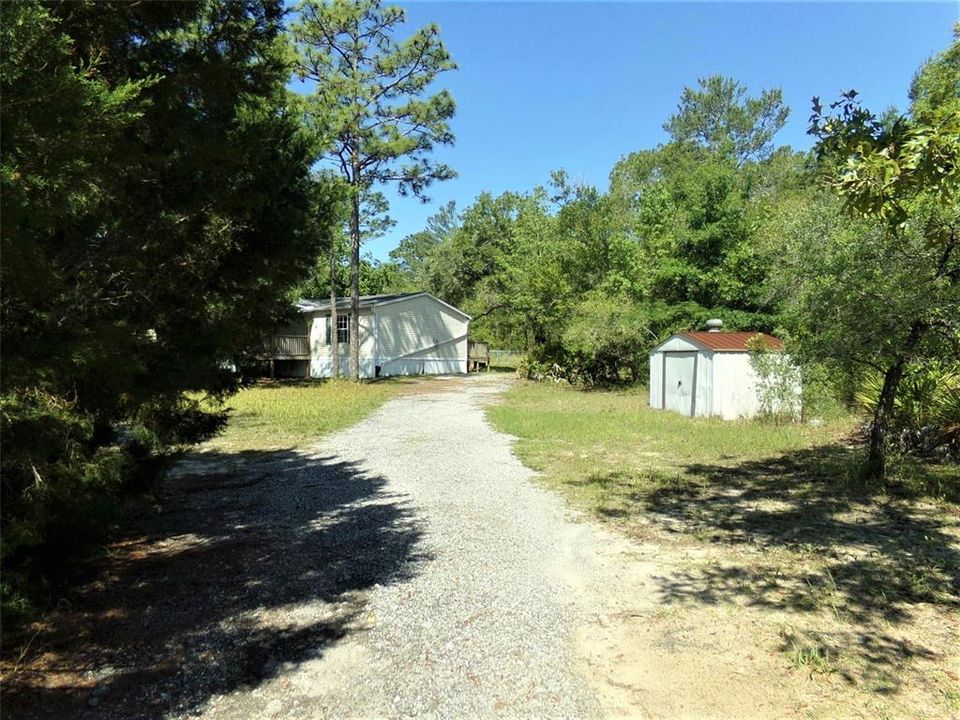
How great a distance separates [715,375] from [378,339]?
61.9ft

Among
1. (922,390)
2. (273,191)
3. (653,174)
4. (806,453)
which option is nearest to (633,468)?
(806,453)

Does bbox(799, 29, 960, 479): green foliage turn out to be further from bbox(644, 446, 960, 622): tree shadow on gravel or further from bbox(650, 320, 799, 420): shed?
bbox(650, 320, 799, 420): shed

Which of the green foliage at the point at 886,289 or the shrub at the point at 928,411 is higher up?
the green foliage at the point at 886,289

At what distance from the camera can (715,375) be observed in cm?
1247

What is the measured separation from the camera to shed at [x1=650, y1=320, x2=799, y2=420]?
1245 centimetres

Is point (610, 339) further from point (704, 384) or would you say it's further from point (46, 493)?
point (46, 493)

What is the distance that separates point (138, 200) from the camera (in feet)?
11.0

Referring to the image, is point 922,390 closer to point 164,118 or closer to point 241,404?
point 164,118

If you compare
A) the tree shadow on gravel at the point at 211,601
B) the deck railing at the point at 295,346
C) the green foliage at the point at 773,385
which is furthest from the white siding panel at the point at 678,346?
the deck railing at the point at 295,346

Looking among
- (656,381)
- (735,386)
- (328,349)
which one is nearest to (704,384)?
(735,386)

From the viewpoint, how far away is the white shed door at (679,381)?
13.3 metres

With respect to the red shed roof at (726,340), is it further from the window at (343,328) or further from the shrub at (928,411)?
the window at (343,328)

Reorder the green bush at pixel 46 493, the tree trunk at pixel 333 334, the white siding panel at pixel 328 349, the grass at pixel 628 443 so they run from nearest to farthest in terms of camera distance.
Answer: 1. the green bush at pixel 46 493
2. the grass at pixel 628 443
3. the tree trunk at pixel 333 334
4. the white siding panel at pixel 328 349

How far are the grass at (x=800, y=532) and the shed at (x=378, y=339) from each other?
1875 cm
